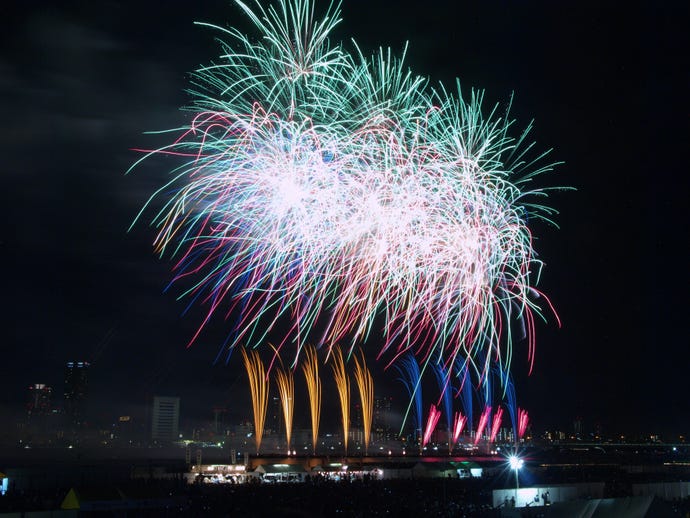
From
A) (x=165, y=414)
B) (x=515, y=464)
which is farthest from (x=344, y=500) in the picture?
(x=165, y=414)

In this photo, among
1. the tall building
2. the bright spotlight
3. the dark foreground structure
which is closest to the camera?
the dark foreground structure

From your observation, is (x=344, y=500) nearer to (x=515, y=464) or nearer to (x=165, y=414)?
(x=515, y=464)

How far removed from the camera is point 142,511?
2123 cm

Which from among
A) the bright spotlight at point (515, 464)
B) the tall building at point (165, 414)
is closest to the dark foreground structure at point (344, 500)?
the bright spotlight at point (515, 464)

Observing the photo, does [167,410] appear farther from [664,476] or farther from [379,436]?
[664,476]

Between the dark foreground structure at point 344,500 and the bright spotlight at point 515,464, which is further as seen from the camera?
the bright spotlight at point 515,464

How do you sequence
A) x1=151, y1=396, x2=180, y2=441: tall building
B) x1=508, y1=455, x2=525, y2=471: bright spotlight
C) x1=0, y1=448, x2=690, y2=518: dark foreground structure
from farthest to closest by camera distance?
x1=151, y1=396, x2=180, y2=441: tall building → x1=508, y1=455, x2=525, y2=471: bright spotlight → x1=0, y1=448, x2=690, y2=518: dark foreground structure

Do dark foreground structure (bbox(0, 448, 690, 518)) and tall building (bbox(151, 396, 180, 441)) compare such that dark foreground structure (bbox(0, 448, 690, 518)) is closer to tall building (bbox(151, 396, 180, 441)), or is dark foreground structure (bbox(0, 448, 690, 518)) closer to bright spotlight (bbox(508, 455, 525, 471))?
bright spotlight (bbox(508, 455, 525, 471))

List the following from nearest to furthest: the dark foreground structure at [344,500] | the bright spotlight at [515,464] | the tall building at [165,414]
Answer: the dark foreground structure at [344,500]
the bright spotlight at [515,464]
the tall building at [165,414]

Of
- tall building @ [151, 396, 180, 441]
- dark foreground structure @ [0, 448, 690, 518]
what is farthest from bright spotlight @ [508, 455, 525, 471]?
tall building @ [151, 396, 180, 441]

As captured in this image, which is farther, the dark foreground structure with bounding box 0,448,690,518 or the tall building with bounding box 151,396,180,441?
the tall building with bounding box 151,396,180,441

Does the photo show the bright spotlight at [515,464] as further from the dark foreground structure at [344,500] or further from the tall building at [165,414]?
the tall building at [165,414]

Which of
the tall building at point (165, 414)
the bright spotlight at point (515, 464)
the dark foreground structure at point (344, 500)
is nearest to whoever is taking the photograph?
the dark foreground structure at point (344, 500)

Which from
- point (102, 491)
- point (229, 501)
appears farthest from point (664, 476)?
point (102, 491)
